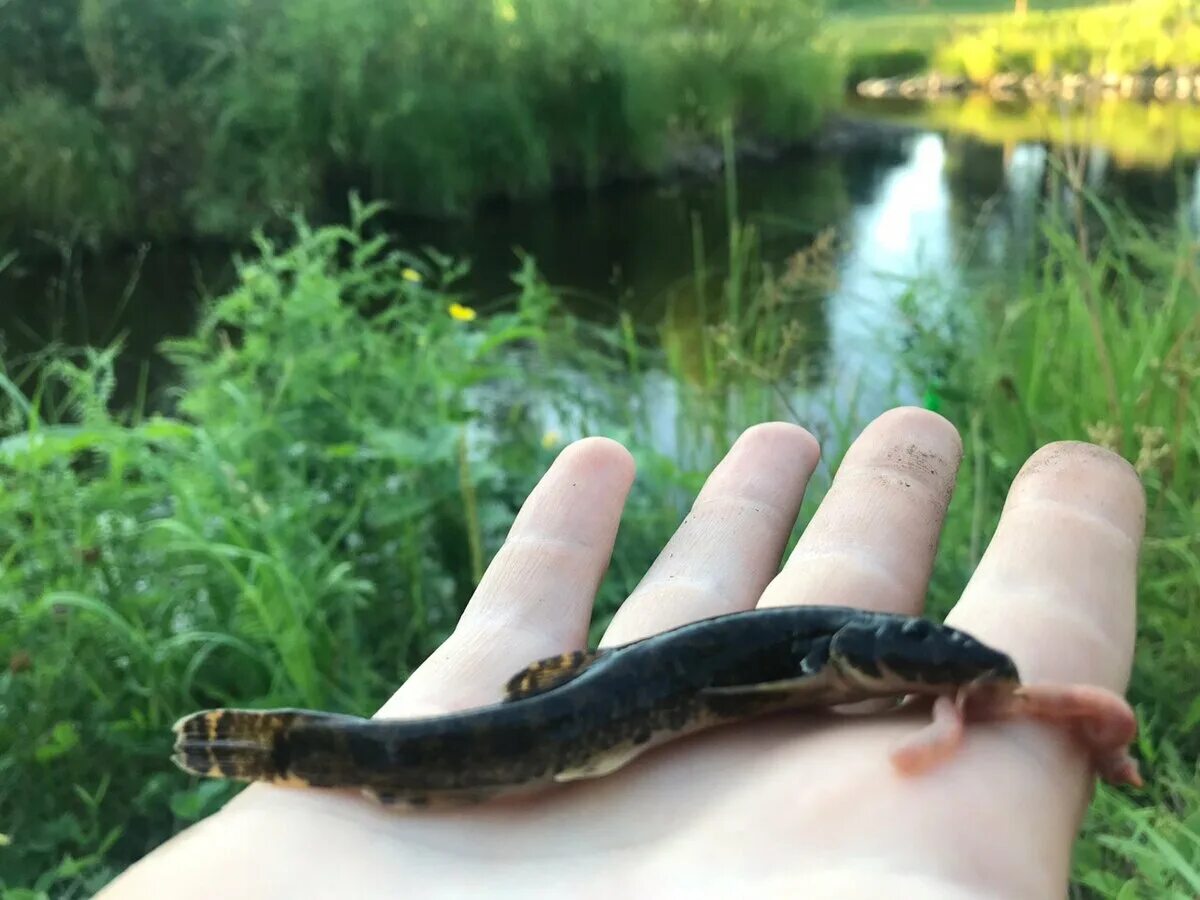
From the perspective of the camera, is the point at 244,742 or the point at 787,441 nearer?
the point at 244,742

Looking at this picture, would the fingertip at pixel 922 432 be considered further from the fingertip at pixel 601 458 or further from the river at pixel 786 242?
the river at pixel 786 242

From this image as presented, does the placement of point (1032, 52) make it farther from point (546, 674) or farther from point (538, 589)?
point (546, 674)

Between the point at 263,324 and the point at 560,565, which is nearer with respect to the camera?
the point at 560,565

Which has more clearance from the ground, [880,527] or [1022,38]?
[1022,38]

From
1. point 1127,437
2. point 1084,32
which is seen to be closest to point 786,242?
point 1084,32

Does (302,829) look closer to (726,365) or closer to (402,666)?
(402,666)

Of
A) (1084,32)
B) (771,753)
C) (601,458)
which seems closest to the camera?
(771,753)

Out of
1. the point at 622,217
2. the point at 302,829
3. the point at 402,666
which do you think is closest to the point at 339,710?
the point at 402,666

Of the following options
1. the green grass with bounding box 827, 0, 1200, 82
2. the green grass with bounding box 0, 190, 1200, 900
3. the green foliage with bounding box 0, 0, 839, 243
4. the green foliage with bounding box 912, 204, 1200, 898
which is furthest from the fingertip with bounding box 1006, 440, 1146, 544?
the green foliage with bounding box 0, 0, 839, 243
